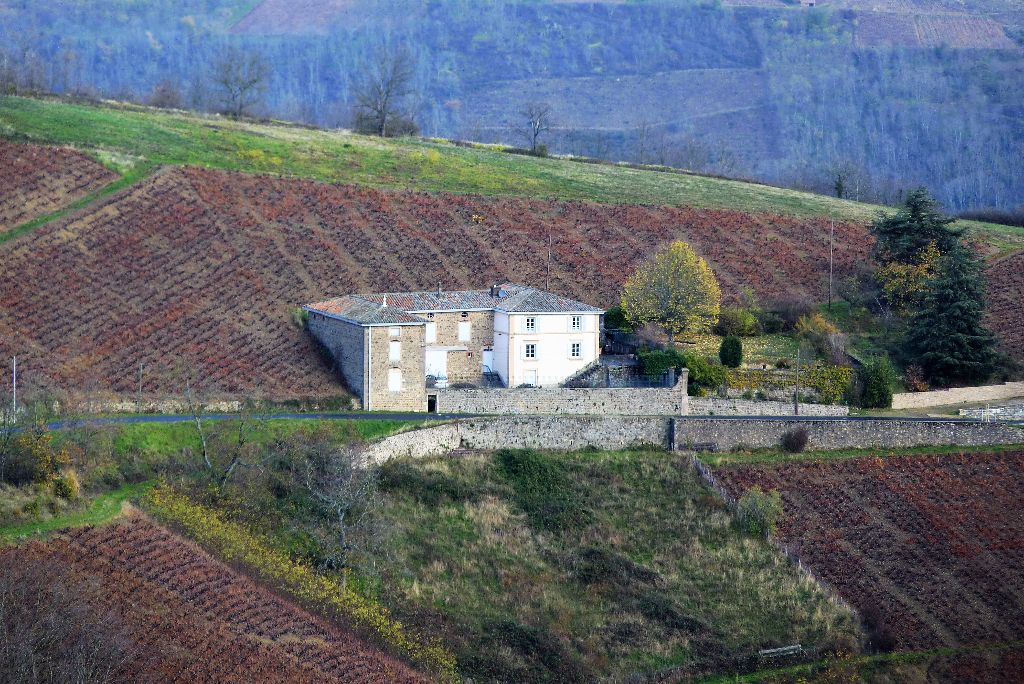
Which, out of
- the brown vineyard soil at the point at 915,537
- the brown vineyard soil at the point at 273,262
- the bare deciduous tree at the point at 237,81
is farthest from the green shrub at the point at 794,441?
the bare deciduous tree at the point at 237,81

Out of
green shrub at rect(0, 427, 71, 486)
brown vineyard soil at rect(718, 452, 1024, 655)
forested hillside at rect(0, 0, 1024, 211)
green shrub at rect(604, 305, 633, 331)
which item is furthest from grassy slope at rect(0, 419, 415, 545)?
forested hillside at rect(0, 0, 1024, 211)

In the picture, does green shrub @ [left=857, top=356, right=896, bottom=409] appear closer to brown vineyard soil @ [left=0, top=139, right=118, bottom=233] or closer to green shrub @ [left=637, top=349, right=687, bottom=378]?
green shrub @ [left=637, top=349, right=687, bottom=378]

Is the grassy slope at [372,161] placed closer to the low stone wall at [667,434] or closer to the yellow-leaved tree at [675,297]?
the yellow-leaved tree at [675,297]

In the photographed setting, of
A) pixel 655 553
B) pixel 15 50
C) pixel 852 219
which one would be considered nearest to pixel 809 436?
pixel 655 553

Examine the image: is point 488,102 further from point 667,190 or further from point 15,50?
point 667,190

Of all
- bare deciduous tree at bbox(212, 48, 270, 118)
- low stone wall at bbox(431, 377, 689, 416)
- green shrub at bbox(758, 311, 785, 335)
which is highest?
bare deciduous tree at bbox(212, 48, 270, 118)

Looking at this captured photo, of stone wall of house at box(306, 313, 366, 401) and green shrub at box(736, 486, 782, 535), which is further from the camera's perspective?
stone wall of house at box(306, 313, 366, 401)
